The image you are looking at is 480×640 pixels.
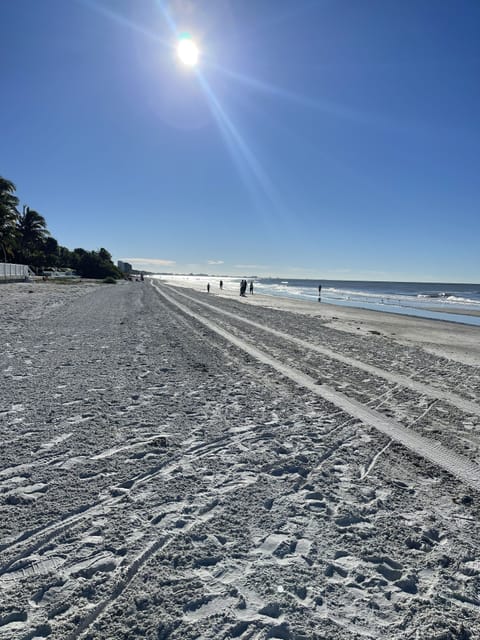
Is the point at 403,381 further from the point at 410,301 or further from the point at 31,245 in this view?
the point at 31,245

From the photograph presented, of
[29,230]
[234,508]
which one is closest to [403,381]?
[234,508]

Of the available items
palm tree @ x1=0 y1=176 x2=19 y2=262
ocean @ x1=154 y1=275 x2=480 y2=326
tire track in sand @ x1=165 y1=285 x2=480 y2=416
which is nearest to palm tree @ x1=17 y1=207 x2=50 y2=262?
palm tree @ x1=0 y1=176 x2=19 y2=262

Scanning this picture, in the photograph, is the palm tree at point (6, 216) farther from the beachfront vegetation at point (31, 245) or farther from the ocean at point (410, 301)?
the ocean at point (410, 301)

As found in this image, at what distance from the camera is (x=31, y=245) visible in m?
58.5

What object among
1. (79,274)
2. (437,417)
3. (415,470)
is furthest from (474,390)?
(79,274)

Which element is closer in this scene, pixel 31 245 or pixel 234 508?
pixel 234 508

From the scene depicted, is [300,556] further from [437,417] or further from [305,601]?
[437,417]

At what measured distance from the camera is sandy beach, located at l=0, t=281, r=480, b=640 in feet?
6.63

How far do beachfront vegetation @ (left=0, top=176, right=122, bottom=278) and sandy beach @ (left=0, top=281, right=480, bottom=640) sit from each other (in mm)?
43411

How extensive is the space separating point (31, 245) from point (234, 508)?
67.5 m

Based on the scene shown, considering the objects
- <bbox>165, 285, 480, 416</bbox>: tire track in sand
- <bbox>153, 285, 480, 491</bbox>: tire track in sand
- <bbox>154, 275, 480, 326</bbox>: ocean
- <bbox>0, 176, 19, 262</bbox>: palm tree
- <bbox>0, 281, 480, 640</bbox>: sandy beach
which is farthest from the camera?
<bbox>0, 176, 19, 262</bbox>: palm tree

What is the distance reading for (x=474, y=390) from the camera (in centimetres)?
693

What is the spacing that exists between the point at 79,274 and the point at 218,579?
9352cm

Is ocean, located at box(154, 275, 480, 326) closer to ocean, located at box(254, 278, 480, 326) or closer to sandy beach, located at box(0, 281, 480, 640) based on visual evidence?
ocean, located at box(254, 278, 480, 326)
